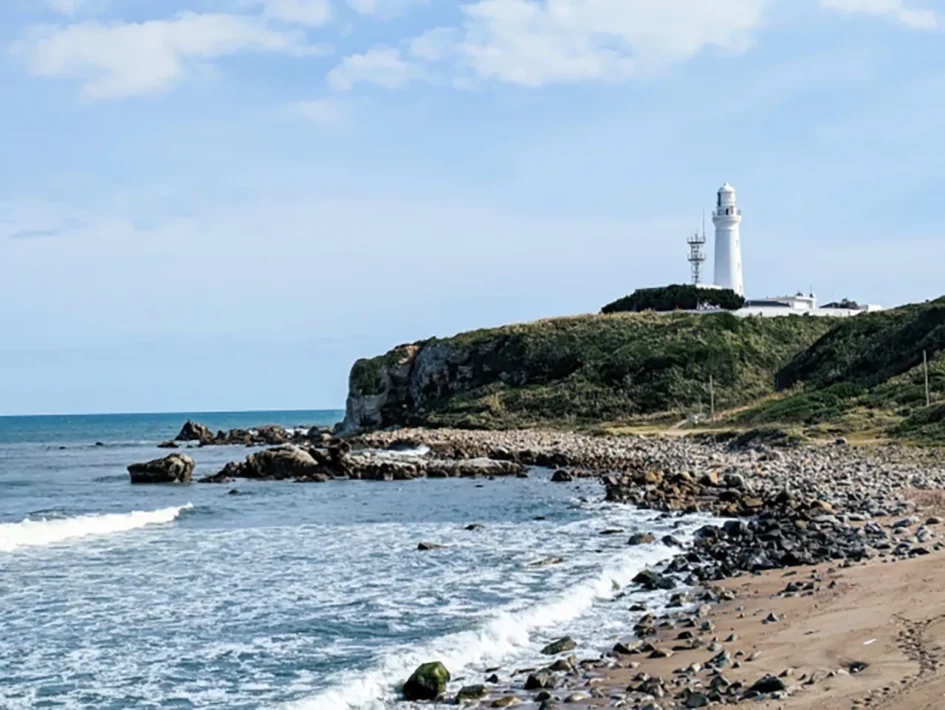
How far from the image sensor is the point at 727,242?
9169 centimetres

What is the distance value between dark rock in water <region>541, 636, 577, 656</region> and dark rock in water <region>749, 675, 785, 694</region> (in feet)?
9.96

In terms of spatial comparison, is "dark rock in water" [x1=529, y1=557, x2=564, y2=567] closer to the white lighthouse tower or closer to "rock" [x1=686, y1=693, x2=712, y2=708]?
"rock" [x1=686, y1=693, x2=712, y2=708]

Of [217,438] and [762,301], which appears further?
[762,301]

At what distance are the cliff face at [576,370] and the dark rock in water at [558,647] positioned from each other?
50.9m

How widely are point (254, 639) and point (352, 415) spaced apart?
226 feet

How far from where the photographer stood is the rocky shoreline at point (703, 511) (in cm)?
958

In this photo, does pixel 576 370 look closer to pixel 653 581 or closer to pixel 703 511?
pixel 703 511

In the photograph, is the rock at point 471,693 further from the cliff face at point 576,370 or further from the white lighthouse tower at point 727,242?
the white lighthouse tower at point 727,242

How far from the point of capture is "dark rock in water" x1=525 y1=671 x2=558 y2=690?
981 centimetres

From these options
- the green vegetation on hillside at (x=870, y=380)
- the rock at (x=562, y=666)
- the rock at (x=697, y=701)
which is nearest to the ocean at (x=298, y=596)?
the rock at (x=562, y=666)

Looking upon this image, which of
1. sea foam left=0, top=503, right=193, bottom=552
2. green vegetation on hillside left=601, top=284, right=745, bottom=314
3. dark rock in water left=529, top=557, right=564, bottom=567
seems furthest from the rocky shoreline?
green vegetation on hillside left=601, top=284, right=745, bottom=314

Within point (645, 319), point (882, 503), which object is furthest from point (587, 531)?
point (645, 319)

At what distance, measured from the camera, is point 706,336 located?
234 ft

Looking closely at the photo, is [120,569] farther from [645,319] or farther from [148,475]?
[645,319]
